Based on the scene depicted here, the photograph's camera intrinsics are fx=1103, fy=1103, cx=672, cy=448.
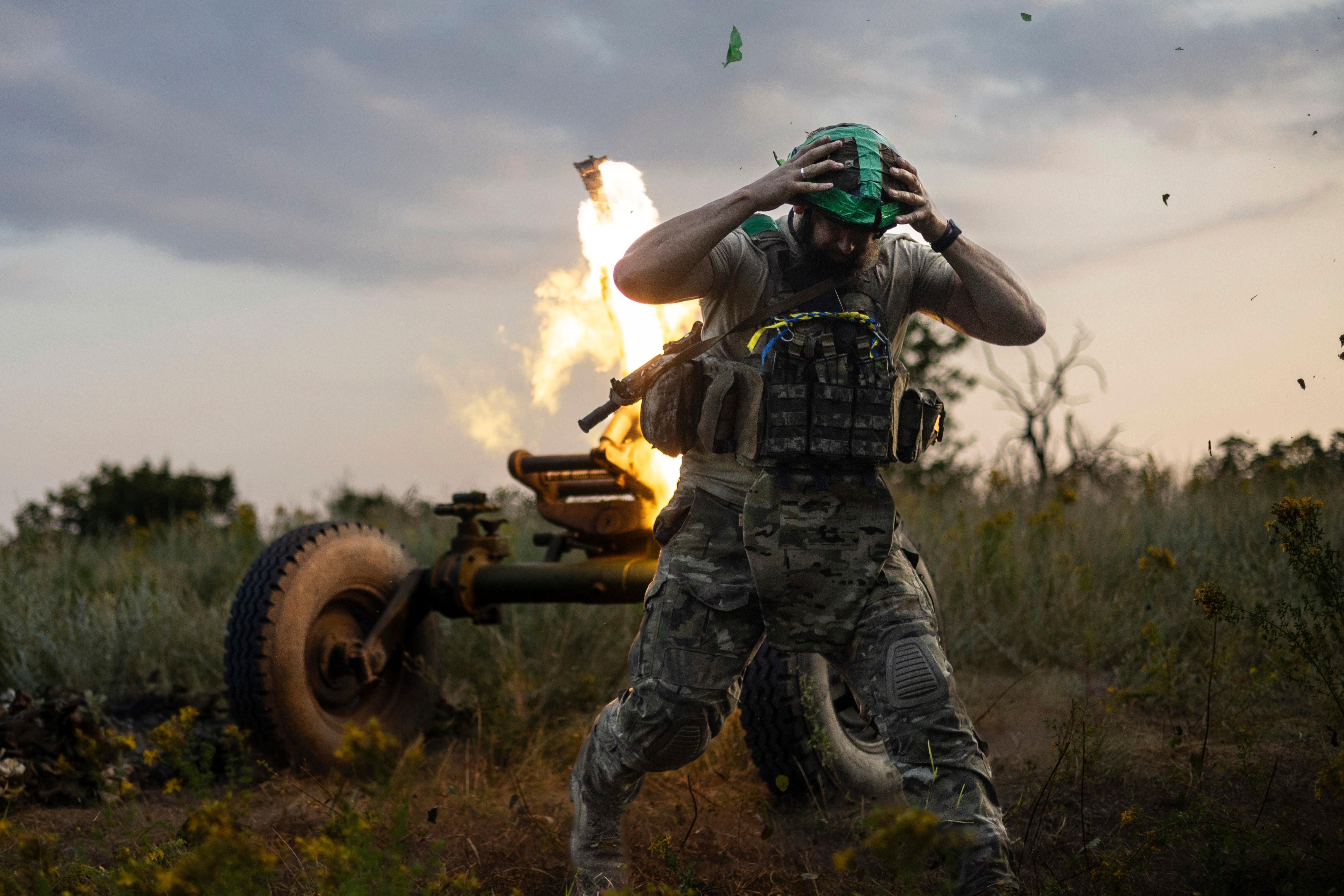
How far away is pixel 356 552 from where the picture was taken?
5426mm

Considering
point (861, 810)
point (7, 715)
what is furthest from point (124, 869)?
point (7, 715)

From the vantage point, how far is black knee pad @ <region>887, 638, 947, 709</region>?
306 cm

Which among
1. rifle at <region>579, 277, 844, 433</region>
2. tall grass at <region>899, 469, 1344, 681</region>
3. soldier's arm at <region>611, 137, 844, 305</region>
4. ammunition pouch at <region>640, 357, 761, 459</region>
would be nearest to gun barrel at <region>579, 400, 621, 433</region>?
rifle at <region>579, 277, 844, 433</region>

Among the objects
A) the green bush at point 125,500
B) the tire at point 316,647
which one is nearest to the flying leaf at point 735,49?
the tire at point 316,647

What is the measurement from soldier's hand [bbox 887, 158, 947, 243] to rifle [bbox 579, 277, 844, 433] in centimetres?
30

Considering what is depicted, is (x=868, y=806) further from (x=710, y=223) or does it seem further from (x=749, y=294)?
(x=710, y=223)

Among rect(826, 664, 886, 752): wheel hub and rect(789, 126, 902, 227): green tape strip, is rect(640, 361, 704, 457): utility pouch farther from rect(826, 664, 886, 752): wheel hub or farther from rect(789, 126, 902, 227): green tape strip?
rect(826, 664, 886, 752): wheel hub

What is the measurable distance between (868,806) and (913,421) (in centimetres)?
181

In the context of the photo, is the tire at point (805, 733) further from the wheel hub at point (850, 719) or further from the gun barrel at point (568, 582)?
the gun barrel at point (568, 582)

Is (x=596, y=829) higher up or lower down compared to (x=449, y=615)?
lower down

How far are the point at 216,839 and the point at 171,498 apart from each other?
14.9 m

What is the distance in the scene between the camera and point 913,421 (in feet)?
11.2

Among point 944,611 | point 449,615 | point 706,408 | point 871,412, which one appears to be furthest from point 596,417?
point 944,611

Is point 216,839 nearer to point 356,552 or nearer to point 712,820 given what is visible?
point 712,820
